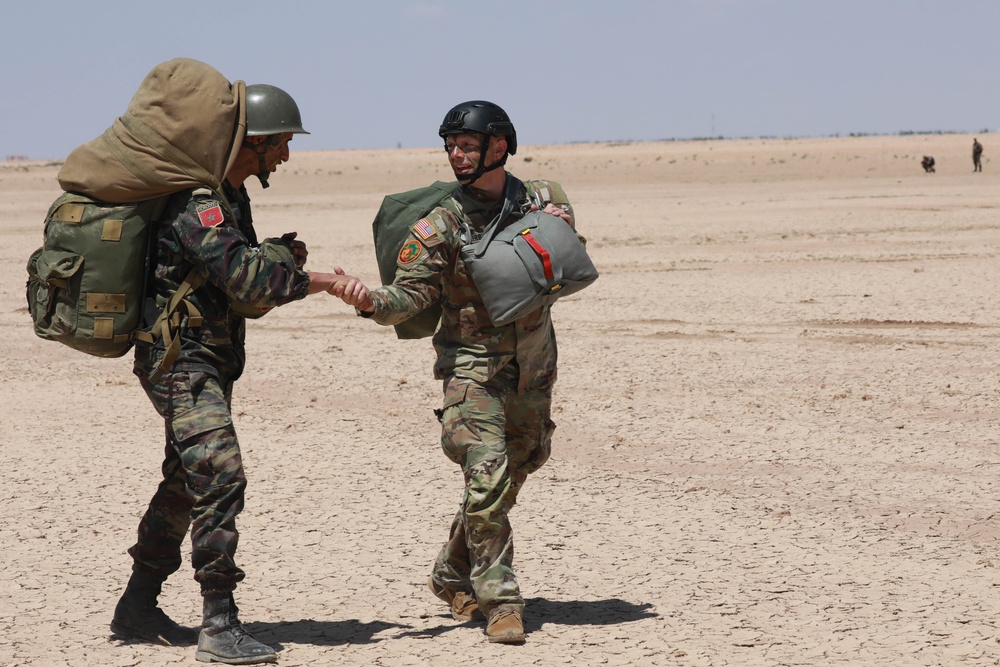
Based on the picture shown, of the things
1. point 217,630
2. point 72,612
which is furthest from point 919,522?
point 72,612

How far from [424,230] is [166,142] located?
1.02 m

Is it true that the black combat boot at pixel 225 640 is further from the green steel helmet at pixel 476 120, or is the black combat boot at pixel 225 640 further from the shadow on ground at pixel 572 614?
the green steel helmet at pixel 476 120

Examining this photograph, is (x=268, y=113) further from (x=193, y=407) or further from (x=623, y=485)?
(x=623, y=485)

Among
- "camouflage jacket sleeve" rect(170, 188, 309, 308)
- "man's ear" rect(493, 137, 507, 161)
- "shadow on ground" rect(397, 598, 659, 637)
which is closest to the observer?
"camouflage jacket sleeve" rect(170, 188, 309, 308)

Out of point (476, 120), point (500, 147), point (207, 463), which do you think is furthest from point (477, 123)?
point (207, 463)

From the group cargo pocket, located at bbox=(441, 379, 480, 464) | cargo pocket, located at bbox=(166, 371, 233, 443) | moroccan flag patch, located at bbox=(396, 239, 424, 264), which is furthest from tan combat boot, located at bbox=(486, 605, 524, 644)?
moroccan flag patch, located at bbox=(396, 239, 424, 264)

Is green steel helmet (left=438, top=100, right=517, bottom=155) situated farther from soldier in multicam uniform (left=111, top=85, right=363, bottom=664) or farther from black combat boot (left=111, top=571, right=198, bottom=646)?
black combat boot (left=111, top=571, right=198, bottom=646)

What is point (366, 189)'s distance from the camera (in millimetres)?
41531

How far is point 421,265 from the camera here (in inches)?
193

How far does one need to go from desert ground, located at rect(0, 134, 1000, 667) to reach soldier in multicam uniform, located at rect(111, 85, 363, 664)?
367 millimetres

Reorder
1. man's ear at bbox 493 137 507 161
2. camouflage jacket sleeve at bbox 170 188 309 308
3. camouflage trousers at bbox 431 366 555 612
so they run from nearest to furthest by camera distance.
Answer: camouflage jacket sleeve at bbox 170 188 309 308
camouflage trousers at bbox 431 366 555 612
man's ear at bbox 493 137 507 161

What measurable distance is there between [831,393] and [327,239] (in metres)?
13.2

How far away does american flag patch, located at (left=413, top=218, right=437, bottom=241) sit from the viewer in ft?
16.1

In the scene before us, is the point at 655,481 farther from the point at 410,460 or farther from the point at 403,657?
the point at 403,657
